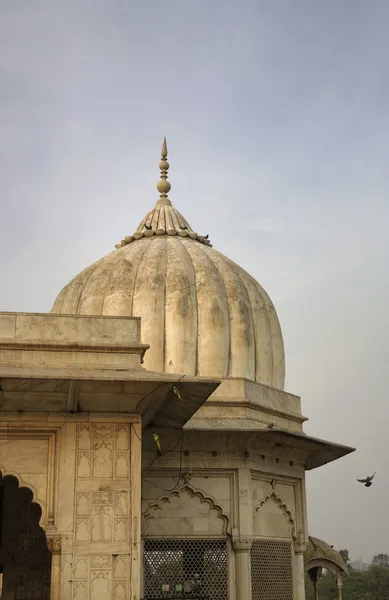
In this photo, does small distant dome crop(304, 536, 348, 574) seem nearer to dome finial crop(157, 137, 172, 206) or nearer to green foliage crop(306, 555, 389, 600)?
dome finial crop(157, 137, 172, 206)

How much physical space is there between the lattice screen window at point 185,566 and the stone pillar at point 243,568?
0.19 m

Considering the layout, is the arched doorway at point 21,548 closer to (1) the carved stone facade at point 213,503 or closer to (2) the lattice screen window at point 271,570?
(1) the carved stone facade at point 213,503

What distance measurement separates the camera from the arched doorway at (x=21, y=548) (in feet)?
42.9

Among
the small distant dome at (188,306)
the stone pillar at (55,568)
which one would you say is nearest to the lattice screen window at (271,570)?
the small distant dome at (188,306)

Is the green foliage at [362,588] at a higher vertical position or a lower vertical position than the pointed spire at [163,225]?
lower

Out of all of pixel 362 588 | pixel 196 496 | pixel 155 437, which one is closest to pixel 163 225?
pixel 196 496

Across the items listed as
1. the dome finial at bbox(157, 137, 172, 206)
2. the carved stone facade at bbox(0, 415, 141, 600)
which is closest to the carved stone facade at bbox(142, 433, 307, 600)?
the carved stone facade at bbox(0, 415, 141, 600)

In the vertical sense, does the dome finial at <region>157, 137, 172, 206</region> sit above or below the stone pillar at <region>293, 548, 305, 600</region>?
above

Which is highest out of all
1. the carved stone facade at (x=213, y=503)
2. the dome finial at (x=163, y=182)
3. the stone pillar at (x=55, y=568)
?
the dome finial at (x=163, y=182)

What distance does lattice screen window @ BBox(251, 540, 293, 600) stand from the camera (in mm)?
13379

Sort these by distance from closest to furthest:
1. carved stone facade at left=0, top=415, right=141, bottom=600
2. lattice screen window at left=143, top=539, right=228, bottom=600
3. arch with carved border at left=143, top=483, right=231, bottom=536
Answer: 1. carved stone facade at left=0, top=415, right=141, bottom=600
2. lattice screen window at left=143, top=539, right=228, bottom=600
3. arch with carved border at left=143, top=483, right=231, bottom=536

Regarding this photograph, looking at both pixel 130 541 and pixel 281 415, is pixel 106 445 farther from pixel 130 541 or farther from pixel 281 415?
pixel 281 415

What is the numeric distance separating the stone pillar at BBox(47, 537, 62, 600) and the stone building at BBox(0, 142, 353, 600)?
15 millimetres

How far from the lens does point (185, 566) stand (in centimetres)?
1325
